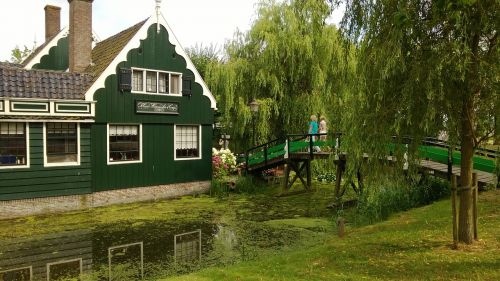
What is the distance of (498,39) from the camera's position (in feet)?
20.8

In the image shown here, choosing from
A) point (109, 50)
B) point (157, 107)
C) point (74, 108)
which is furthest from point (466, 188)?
point (109, 50)

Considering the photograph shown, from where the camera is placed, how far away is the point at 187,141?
720 inches

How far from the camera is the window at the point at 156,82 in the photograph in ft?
54.2

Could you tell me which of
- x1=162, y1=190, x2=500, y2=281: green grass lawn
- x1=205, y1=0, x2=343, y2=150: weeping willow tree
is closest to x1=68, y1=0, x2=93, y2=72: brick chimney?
x1=205, y1=0, x2=343, y2=150: weeping willow tree

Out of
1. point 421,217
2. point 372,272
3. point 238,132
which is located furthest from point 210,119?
point 372,272

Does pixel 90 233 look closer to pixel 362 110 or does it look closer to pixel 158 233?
pixel 158 233

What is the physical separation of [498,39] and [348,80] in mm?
2710

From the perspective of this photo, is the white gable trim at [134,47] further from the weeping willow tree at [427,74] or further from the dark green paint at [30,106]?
the weeping willow tree at [427,74]

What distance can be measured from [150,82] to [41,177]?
5514 millimetres

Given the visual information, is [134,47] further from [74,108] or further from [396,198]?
[396,198]

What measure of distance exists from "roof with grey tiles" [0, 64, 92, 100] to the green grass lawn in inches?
396

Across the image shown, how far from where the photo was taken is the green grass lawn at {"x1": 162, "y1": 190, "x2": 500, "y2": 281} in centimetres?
648

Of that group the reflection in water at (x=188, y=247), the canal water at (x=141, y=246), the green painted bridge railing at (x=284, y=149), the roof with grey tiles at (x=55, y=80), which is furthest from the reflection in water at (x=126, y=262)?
the green painted bridge railing at (x=284, y=149)

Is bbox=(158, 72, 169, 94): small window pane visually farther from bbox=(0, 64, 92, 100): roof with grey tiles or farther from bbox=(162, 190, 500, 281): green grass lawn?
bbox=(162, 190, 500, 281): green grass lawn
